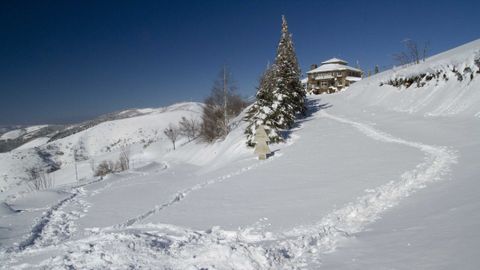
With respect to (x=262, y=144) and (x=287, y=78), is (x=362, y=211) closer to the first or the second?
(x=262, y=144)

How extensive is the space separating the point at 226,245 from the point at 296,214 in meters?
2.76

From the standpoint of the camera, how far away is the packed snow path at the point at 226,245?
5770mm

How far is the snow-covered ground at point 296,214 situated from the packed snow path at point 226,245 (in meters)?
0.02

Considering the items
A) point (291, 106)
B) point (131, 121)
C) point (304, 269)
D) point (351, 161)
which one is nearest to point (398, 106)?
point (291, 106)

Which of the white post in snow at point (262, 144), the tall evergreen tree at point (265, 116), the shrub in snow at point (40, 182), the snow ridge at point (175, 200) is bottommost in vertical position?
the shrub in snow at point (40, 182)

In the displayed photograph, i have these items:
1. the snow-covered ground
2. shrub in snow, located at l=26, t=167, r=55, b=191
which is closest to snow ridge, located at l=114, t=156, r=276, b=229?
the snow-covered ground

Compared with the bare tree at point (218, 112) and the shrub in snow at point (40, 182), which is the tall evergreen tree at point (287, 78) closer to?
the bare tree at point (218, 112)

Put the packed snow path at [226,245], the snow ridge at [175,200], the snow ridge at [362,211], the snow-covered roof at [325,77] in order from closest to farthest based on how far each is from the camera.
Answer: the packed snow path at [226,245] → the snow ridge at [362,211] → the snow ridge at [175,200] → the snow-covered roof at [325,77]

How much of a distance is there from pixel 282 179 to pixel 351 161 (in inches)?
133

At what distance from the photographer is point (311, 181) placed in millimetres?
11836

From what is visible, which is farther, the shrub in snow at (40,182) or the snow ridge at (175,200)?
the shrub in snow at (40,182)

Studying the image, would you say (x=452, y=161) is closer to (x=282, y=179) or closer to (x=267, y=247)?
(x=282, y=179)

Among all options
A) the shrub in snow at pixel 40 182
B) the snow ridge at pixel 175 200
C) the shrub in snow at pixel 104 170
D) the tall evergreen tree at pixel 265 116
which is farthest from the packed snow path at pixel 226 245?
the shrub in snow at pixel 104 170

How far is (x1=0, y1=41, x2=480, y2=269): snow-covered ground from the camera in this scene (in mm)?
5652
